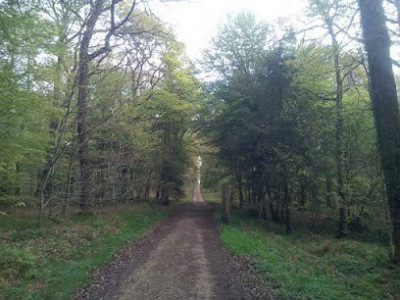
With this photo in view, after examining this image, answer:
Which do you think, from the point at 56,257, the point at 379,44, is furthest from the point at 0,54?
the point at 379,44

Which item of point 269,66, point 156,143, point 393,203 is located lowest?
point 393,203

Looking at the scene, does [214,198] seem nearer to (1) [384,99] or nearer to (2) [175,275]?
(2) [175,275]

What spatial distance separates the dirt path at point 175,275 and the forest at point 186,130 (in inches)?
21.8

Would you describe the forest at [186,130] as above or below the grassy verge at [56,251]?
above

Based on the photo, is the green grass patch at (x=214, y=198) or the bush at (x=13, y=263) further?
the green grass patch at (x=214, y=198)

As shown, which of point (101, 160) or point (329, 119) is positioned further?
point (329, 119)

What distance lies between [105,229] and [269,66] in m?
12.1

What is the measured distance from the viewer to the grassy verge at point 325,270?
7262mm

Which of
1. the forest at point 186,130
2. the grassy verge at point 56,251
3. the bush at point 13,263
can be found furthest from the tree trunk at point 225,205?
the bush at point 13,263

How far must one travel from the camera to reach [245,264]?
9.75 m

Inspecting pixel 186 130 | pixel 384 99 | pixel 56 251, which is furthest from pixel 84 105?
pixel 186 130

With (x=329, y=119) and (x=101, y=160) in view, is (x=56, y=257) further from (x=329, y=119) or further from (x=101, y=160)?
(x=329, y=119)

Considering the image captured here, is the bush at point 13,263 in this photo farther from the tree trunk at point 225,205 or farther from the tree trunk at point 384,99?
the tree trunk at point 225,205

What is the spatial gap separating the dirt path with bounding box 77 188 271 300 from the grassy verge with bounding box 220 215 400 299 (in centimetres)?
52
